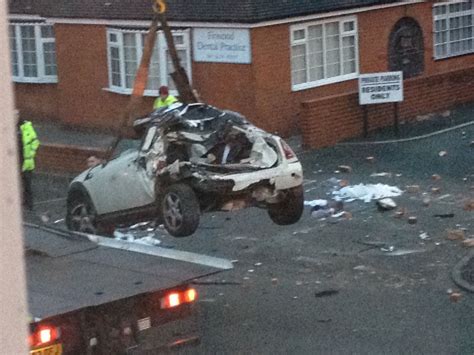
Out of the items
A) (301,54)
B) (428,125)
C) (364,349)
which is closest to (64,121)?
(301,54)

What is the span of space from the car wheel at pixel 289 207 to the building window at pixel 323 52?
37.2ft

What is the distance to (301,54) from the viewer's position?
23.6m

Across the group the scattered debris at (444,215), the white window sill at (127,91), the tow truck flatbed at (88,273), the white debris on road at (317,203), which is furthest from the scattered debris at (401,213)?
the white window sill at (127,91)

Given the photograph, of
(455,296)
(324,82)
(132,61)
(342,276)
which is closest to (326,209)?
(342,276)

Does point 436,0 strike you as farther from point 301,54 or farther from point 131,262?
point 131,262

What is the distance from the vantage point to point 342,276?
481 inches

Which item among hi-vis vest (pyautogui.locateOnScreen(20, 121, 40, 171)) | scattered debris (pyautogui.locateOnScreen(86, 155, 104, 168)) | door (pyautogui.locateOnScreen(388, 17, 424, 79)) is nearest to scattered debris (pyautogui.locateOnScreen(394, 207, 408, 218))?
hi-vis vest (pyautogui.locateOnScreen(20, 121, 40, 171))

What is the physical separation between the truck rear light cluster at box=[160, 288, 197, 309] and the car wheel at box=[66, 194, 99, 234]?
5.73 m

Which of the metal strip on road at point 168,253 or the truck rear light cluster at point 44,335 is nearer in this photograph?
the truck rear light cluster at point 44,335

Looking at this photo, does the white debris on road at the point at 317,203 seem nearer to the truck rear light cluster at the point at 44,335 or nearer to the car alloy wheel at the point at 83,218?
the car alloy wheel at the point at 83,218

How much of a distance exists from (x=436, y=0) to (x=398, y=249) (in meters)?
15.0

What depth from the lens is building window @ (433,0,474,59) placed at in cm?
2758

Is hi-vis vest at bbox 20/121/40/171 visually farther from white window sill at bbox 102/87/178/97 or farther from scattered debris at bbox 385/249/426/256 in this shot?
white window sill at bbox 102/87/178/97

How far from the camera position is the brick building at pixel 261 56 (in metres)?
22.3
